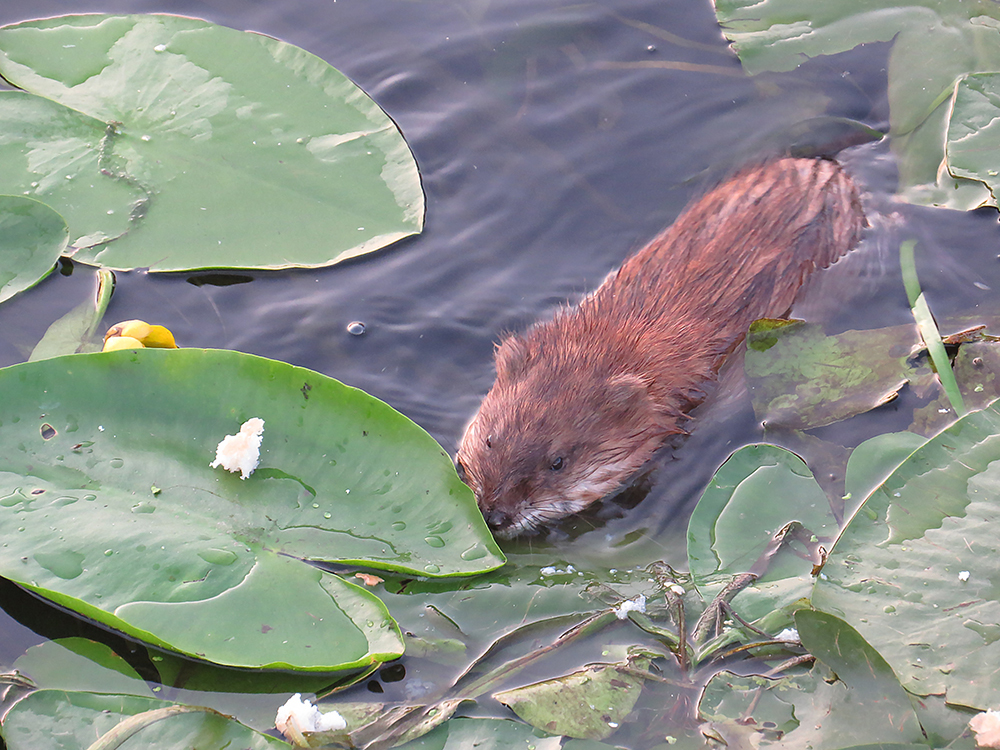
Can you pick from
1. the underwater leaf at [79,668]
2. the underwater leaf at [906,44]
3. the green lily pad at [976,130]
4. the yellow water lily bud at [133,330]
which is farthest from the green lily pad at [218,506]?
the underwater leaf at [906,44]

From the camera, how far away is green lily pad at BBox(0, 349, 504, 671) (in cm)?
261

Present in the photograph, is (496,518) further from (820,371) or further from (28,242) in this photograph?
(28,242)

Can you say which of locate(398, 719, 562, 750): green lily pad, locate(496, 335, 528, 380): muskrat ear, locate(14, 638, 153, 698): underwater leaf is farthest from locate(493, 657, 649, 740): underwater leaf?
locate(496, 335, 528, 380): muskrat ear

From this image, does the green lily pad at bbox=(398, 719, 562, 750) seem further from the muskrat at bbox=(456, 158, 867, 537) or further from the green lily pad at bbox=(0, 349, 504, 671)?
the muskrat at bbox=(456, 158, 867, 537)

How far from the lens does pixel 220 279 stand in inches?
158

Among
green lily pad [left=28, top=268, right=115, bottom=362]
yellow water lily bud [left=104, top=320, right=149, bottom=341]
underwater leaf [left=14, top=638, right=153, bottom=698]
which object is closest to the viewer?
underwater leaf [left=14, top=638, right=153, bottom=698]

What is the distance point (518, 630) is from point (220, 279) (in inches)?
80.5

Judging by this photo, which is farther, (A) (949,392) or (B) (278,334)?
(B) (278,334)

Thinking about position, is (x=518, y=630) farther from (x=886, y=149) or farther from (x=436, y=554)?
(x=886, y=149)

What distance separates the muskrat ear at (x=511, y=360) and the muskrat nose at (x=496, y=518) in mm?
601

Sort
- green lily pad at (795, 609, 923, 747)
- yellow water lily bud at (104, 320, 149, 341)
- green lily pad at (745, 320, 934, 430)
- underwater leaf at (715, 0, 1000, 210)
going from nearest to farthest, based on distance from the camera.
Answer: green lily pad at (795, 609, 923, 747) < yellow water lily bud at (104, 320, 149, 341) < green lily pad at (745, 320, 934, 430) < underwater leaf at (715, 0, 1000, 210)

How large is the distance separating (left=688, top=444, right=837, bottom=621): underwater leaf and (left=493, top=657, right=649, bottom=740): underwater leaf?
0.40 m

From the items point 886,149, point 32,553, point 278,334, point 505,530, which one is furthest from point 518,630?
point 886,149

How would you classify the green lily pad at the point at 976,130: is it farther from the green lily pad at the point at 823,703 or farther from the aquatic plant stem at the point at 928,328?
the green lily pad at the point at 823,703
